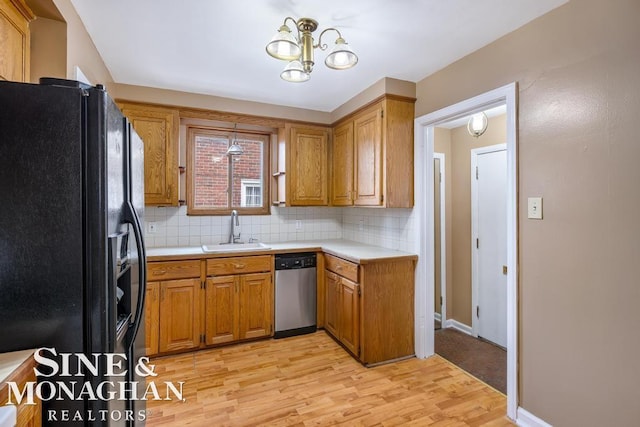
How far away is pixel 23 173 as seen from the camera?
0.98 m

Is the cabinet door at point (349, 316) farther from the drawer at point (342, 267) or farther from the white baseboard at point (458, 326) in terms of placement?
the white baseboard at point (458, 326)

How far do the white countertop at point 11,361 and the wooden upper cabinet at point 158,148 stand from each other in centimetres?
210

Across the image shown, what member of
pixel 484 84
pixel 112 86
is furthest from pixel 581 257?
pixel 112 86

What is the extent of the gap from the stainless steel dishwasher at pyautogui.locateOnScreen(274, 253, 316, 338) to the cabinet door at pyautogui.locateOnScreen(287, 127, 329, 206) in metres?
0.69

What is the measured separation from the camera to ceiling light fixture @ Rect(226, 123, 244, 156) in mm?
3217

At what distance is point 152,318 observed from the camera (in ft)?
8.70

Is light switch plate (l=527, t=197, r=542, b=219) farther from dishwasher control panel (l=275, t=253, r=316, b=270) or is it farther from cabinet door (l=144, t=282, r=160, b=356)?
cabinet door (l=144, t=282, r=160, b=356)

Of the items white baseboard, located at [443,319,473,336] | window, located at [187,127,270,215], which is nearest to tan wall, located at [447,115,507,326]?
white baseboard, located at [443,319,473,336]

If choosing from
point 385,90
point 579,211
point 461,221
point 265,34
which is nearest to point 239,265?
point 265,34

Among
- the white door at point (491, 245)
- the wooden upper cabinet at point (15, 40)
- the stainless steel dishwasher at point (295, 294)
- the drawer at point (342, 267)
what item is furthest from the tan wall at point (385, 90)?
the wooden upper cabinet at point (15, 40)

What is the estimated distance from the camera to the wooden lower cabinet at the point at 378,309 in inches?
101

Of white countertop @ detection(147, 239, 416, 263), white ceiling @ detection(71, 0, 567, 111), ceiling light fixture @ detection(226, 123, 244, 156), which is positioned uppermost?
white ceiling @ detection(71, 0, 567, 111)

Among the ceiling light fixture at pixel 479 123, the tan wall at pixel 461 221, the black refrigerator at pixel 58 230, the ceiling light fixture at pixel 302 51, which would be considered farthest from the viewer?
the tan wall at pixel 461 221

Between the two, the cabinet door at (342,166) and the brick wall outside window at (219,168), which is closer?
the cabinet door at (342,166)
